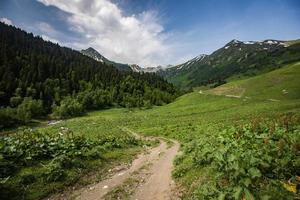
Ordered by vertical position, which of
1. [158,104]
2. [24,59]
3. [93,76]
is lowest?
[158,104]

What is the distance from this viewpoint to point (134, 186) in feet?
47.8

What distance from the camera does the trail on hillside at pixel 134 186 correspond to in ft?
42.5

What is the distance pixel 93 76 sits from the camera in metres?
194

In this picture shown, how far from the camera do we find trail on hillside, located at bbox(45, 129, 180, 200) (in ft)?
42.5

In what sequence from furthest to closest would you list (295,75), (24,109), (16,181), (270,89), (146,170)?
(24,109)
(295,75)
(270,89)
(146,170)
(16,181)

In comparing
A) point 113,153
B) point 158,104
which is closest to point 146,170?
point 113,153

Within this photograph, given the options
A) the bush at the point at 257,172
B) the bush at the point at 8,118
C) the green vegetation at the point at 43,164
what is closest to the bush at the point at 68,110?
the bush at the point at 8,118

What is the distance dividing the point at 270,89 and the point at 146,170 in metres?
84.7

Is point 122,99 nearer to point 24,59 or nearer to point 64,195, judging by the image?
point 24,59

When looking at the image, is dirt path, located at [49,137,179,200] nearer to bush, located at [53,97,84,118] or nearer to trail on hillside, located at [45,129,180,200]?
trail on hillside, located at [45,129,180,200]

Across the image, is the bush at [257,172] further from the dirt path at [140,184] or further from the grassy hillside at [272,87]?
the grassy hillside at [272,87]

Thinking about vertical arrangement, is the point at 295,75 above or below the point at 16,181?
above

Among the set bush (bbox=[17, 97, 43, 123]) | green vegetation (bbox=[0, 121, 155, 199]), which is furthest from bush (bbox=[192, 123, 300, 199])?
bush (bbox=[17, 97, 43, 123])

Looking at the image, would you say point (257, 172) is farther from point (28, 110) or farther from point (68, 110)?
point (68, 110)
